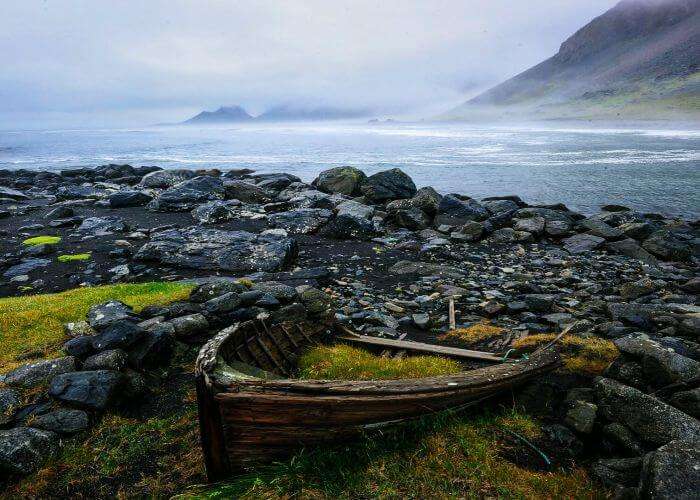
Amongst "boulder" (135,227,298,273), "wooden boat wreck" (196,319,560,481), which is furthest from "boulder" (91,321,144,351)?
"boulder" (135,227,298,273)

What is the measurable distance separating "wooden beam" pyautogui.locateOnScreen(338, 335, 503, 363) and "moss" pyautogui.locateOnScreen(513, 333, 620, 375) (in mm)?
1265

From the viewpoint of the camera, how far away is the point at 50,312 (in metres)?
10.6

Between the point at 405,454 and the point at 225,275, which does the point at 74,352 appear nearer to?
the point at 405,454

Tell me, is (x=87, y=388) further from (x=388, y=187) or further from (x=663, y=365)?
(x=388, y=187)

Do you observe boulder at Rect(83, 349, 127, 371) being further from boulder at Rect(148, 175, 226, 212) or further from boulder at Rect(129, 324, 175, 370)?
boulder at Rect(148, 175, 226, 212)

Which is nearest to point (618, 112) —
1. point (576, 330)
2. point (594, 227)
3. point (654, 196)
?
point (654, 196)

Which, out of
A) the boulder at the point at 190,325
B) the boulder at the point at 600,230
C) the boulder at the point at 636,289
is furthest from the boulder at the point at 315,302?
the boulder at the point at 600,230

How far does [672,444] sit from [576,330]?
612 centimetres

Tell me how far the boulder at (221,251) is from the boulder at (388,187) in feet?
45.8

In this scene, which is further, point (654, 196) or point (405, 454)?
point (654, 196)

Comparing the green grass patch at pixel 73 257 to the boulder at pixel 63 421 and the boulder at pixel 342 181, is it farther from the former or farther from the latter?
the boulder at pixel 342 181

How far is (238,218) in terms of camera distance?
24953 millimetres

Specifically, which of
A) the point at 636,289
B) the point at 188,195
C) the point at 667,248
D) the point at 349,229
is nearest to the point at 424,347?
the point at 636,289

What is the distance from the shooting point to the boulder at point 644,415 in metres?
5.70
